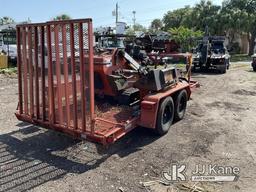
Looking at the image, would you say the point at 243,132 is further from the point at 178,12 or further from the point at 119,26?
the point at 178,12

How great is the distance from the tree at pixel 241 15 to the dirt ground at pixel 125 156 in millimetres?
26208

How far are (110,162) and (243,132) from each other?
3327 millimetres

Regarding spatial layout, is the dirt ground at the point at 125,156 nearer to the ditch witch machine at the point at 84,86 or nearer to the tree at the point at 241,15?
the ditch witch machine at the point at 84,86

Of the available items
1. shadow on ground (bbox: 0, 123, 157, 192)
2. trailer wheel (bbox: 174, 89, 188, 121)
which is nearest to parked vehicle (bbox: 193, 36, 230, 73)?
trailer wheel (bbox: 174, 89, 188, 121)

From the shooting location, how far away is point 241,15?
3142 centimetres

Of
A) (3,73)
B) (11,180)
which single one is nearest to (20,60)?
(11,180)

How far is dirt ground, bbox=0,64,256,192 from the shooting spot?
437 cm

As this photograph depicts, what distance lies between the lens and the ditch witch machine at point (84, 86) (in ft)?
15.5

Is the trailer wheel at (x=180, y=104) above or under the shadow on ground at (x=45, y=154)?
above

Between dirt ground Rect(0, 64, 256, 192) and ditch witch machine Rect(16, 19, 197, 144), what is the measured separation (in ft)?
1.43

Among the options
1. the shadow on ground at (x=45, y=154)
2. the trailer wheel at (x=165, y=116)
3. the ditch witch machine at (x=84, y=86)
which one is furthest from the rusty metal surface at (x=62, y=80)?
the trailer wheel at (x=165, y=116)

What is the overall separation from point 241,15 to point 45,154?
1204 inches

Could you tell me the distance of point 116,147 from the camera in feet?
18.6

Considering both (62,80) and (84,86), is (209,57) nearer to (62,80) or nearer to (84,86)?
(62,80)
